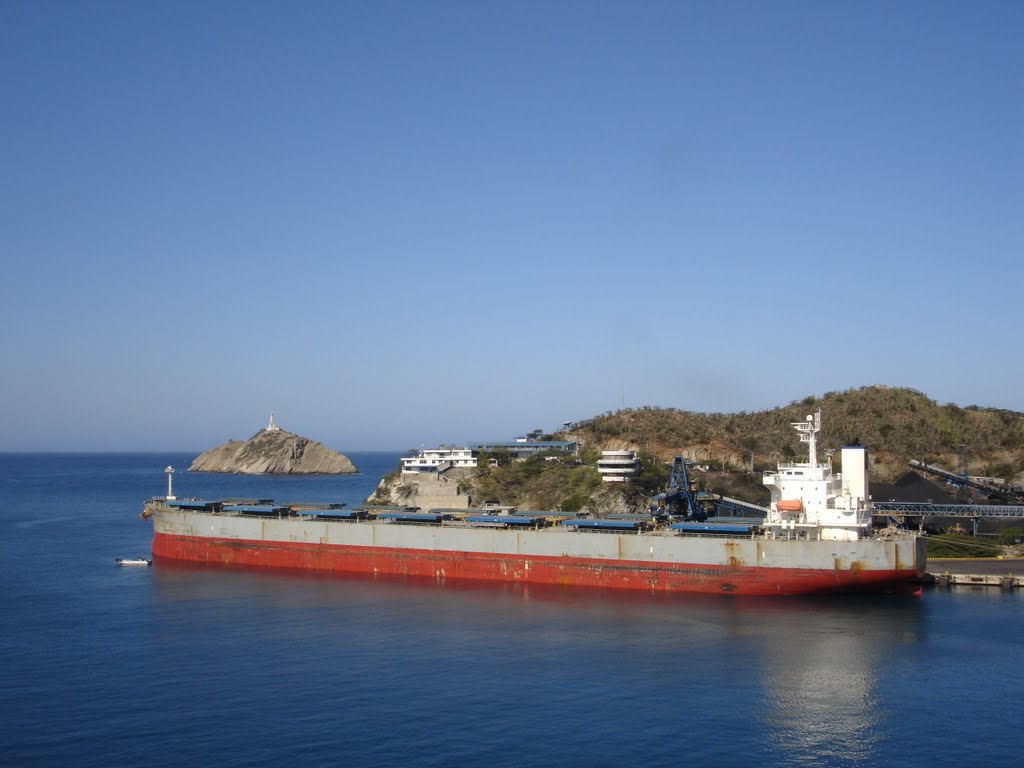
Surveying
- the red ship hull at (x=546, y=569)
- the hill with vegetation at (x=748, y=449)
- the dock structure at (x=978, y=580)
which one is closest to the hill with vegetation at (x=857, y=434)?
the hill with vegetation at (x=748, y=449)

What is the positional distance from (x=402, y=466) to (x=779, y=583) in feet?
238

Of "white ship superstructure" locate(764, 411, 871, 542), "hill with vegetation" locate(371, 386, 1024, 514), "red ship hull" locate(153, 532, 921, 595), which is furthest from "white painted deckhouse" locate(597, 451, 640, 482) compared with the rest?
"white ship superstructure" locate(764, 411, 871, 542)

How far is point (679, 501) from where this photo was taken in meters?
61.9

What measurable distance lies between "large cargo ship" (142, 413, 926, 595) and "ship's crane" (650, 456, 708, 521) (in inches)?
120

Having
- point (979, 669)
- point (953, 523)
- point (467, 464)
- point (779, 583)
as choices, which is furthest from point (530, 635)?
point (467, 464)

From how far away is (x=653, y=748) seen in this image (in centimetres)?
2733

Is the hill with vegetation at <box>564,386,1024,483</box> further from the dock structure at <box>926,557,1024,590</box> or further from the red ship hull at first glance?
Result: the red ship hull

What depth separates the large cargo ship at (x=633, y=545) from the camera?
156 feet

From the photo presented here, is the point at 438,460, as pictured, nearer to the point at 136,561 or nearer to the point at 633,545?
the point at 136,561

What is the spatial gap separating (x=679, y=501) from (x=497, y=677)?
3069 centimetres

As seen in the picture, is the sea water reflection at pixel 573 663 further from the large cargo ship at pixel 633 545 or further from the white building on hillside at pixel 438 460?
the white building on hillside at pixel 438 460

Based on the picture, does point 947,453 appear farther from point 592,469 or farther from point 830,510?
point 830,510

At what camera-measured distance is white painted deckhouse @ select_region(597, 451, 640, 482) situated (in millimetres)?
81312

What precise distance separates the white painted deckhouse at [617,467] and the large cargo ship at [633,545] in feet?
69.7
